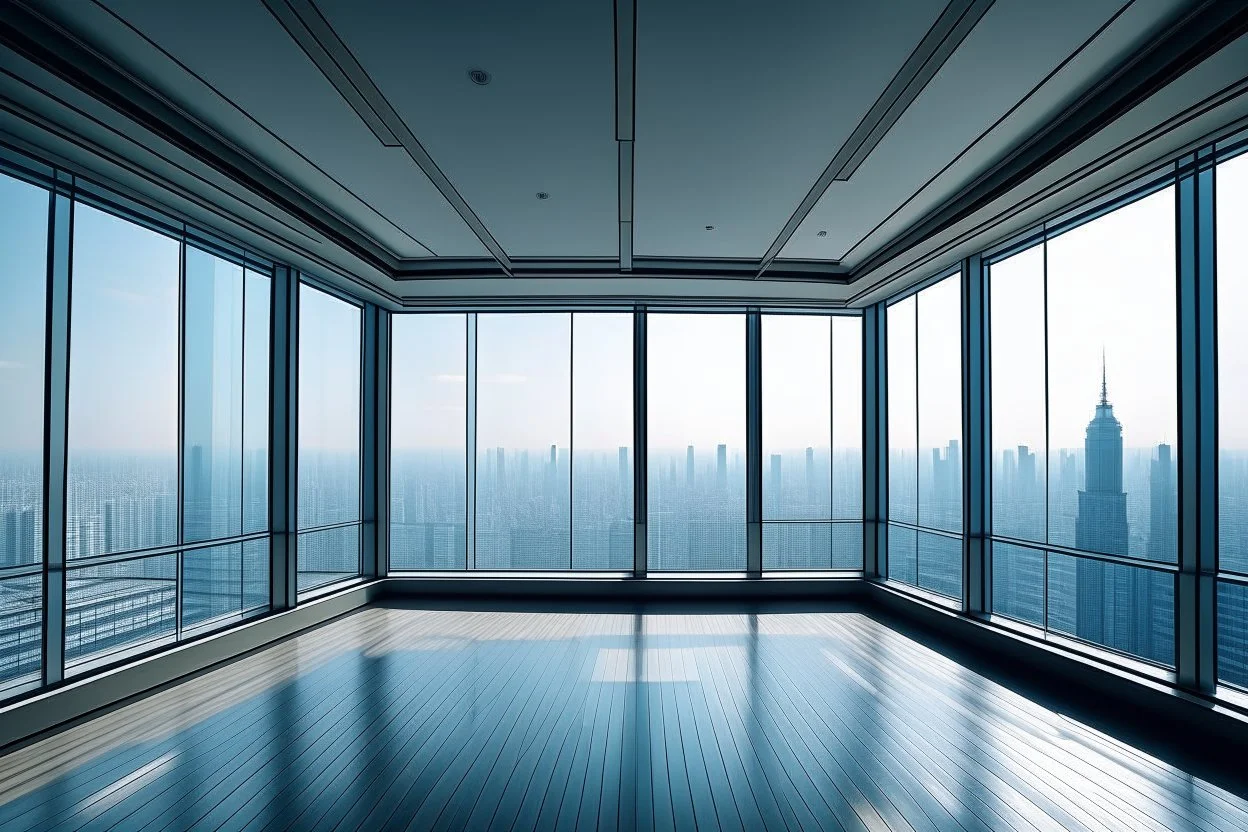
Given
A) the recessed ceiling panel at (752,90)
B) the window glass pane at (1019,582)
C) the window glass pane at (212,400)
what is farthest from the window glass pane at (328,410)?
the window glass pane at (1019,582)

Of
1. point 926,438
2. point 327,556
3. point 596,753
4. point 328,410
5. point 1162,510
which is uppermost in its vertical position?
point 328,410

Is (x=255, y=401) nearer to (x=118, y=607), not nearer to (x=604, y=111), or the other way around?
(x=118, y=607)

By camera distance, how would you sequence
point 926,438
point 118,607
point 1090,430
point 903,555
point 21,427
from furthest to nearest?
point 903,555, point 926,438, point 1090,430, point 118,607, point 21,427

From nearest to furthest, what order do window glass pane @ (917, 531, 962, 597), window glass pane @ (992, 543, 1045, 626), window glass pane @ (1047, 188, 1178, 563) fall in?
window glass pane @ (1047, 188, 1178, 563) → window glass pane @ (992, 543, 1045, 626) → window glass pane @ (917, 531, 962, 597)

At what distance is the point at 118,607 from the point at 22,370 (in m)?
1.72

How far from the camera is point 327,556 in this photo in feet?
22.8

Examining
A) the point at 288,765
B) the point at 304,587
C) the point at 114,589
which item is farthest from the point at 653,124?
the point at 304,587

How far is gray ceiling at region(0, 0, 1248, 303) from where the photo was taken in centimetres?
294

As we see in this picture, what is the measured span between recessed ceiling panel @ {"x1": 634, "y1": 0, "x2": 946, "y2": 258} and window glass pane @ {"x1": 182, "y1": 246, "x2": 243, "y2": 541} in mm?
3616

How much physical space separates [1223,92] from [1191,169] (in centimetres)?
87

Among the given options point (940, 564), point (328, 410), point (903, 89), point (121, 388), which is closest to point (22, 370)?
point (121, 388)

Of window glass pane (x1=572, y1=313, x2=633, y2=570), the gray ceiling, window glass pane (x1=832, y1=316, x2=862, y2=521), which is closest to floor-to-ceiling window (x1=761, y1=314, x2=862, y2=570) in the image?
window glass pane (x1=832, y1=316, x2=862, y2=521)

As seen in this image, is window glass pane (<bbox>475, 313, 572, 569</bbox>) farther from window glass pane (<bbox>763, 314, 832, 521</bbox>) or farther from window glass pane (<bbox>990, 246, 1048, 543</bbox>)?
window glass pane (<bbox>990, 246, 1048, 543</bbox>)

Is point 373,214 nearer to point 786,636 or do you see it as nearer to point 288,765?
point 288,765
